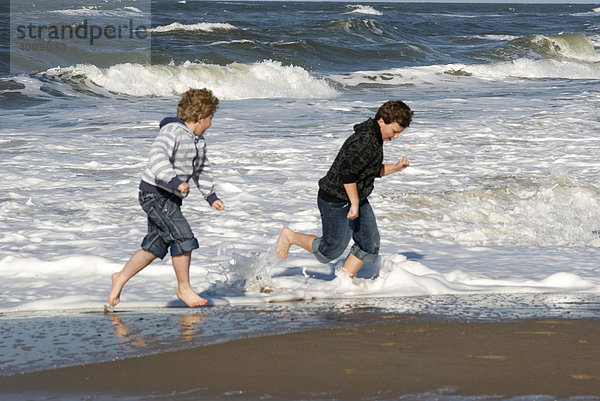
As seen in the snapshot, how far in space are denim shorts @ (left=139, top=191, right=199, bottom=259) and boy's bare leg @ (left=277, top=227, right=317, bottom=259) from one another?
2.79 ft

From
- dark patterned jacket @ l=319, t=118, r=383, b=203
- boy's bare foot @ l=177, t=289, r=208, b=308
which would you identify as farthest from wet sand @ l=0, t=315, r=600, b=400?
dark patterned jacket @ l=319, t=118, r=383, b=203

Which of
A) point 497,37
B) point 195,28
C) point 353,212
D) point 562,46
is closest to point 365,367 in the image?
point 353,212

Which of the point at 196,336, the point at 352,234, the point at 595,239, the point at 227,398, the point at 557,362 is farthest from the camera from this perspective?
the point at 595,239

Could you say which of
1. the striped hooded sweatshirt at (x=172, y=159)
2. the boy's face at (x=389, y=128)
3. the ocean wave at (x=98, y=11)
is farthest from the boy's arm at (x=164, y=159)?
the ocean wave at (x=98, y=11)

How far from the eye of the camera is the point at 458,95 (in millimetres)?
20688

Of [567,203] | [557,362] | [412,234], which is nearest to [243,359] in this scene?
[557,362]

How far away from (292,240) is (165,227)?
1062mm

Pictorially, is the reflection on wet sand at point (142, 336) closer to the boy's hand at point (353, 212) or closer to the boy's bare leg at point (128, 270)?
the boy's bare leg at point (128, 270)

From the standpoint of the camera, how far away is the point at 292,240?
5543 mm

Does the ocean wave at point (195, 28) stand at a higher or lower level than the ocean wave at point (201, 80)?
higher

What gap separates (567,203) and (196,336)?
5.38 m

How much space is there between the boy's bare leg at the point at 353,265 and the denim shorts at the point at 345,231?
0.05m

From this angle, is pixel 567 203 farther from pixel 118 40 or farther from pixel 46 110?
pixel 118 40

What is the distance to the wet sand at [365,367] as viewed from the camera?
345 centimetres
